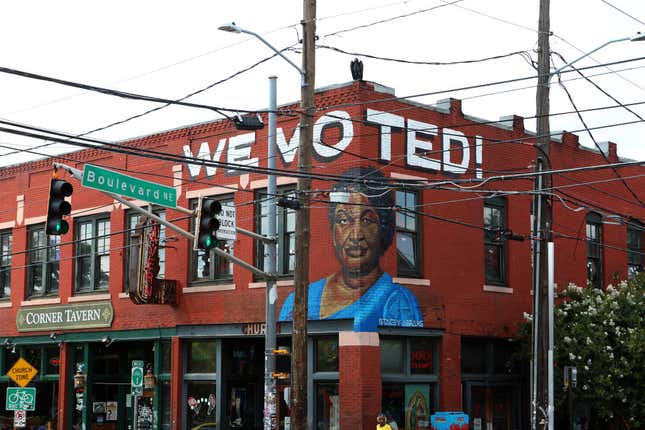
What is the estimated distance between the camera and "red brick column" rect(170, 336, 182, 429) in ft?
90.9

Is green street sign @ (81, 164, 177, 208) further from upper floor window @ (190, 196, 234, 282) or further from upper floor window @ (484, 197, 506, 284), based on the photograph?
upper floor window @ (484, 197, 506, 284)

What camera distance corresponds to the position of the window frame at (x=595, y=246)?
104 ft

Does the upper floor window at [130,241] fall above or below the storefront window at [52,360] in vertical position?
above

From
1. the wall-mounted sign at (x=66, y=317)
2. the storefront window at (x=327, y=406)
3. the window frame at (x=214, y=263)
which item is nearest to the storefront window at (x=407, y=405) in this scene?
the storefront window at (x=327, y=406)

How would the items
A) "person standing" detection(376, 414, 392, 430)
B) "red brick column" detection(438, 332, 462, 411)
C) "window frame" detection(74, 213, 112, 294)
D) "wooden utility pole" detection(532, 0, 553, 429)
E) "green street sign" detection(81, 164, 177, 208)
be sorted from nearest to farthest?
"green street sign" detection(81, 164, 177, 208) < "wooden utility pole" detection(532, 0, 553, 429) < "person standing" detection(376, 414, 392, 430) < "red brick column" detection(438, 332, 462, 411) < "window frame" detection(74, 213, 112, 294)

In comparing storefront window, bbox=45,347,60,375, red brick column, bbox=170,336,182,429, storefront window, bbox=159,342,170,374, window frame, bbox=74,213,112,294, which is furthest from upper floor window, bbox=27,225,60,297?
red brick column, bbox=170,336,182,429

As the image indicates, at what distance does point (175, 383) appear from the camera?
2791cm

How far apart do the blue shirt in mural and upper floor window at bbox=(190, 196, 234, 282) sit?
272 centimetres

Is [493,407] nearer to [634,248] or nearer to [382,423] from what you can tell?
[382,423]

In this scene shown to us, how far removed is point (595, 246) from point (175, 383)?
44.5 feet

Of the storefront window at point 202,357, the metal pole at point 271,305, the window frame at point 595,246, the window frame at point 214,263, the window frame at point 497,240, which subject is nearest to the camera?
the metal pole at point 271,305

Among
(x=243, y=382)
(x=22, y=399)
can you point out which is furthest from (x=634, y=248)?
(x=22, y=399)

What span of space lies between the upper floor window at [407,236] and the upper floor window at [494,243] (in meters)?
2.73

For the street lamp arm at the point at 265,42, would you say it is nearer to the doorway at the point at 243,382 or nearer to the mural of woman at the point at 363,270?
the mural of woman at the point at 363,270
